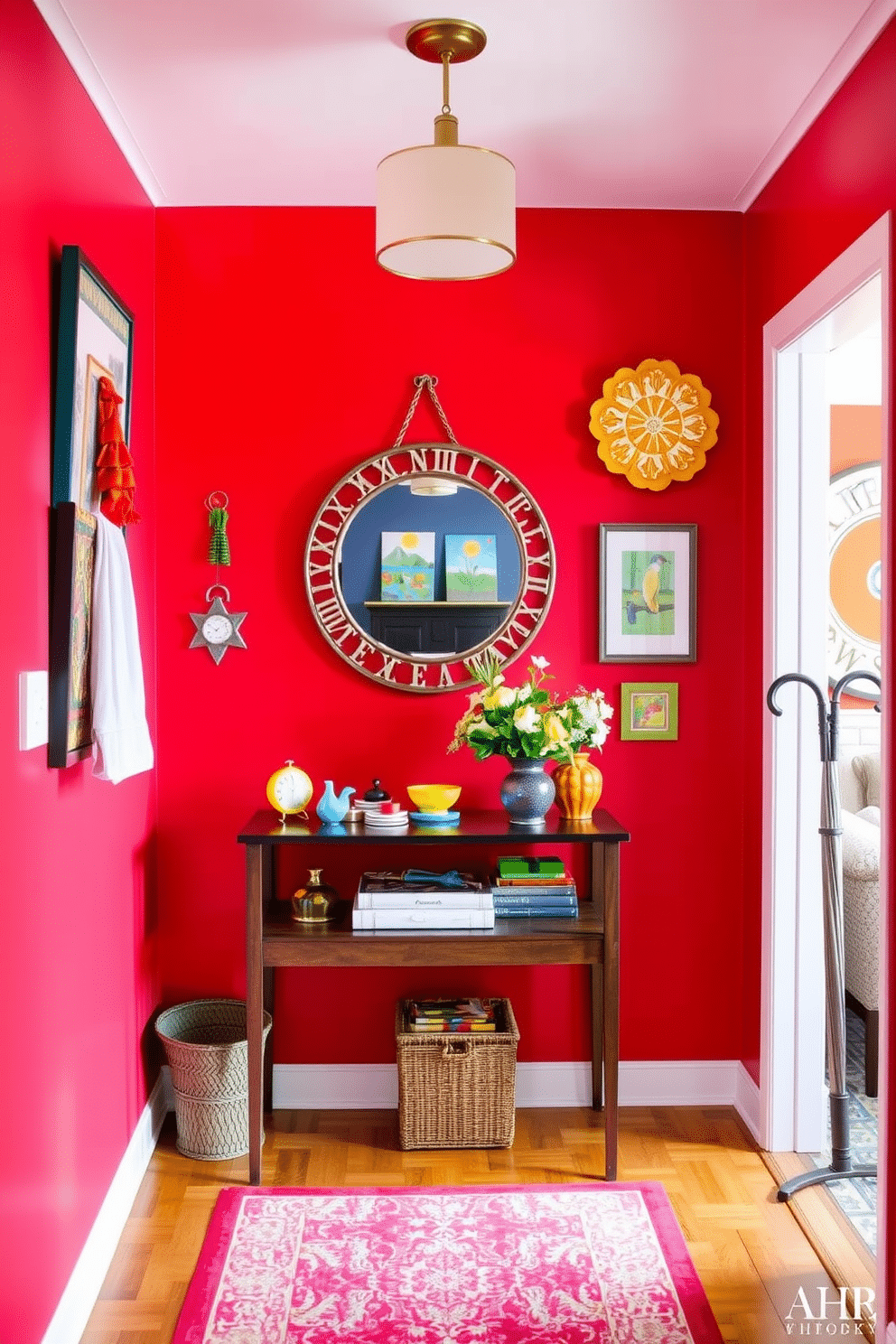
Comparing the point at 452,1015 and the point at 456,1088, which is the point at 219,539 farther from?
the point at 456,1088

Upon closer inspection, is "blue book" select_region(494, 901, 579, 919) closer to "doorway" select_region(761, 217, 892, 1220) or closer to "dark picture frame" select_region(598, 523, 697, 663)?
"doorway" select_region(761, 217, 892, 1220)

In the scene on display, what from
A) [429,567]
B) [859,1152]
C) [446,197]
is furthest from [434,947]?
[446,197]

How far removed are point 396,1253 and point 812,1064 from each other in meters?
1.28

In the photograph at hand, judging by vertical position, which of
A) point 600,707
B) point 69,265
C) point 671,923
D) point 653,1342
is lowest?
point 653,1342

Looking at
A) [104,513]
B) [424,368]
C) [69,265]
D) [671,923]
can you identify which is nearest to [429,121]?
[424,368]

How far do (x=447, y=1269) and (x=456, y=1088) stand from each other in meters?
0.65

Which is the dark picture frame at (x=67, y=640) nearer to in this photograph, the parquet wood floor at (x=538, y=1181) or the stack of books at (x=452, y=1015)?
the parquet wood floor at (x=538, y=1181)

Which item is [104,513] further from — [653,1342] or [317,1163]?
[653,1342]

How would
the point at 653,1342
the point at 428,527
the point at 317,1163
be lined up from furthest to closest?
the point at 428,527 < the point at 317,1163 < the point at 653,1342

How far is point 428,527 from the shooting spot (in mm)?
3381

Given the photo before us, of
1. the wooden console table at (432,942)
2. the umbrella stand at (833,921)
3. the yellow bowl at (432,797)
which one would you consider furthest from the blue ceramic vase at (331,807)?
the umbrella stand at (833,921)

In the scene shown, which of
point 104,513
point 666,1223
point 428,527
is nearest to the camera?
point 104,513

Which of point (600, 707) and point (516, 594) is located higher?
point (516, 594)

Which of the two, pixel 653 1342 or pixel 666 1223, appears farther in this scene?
pixel 666 1223
